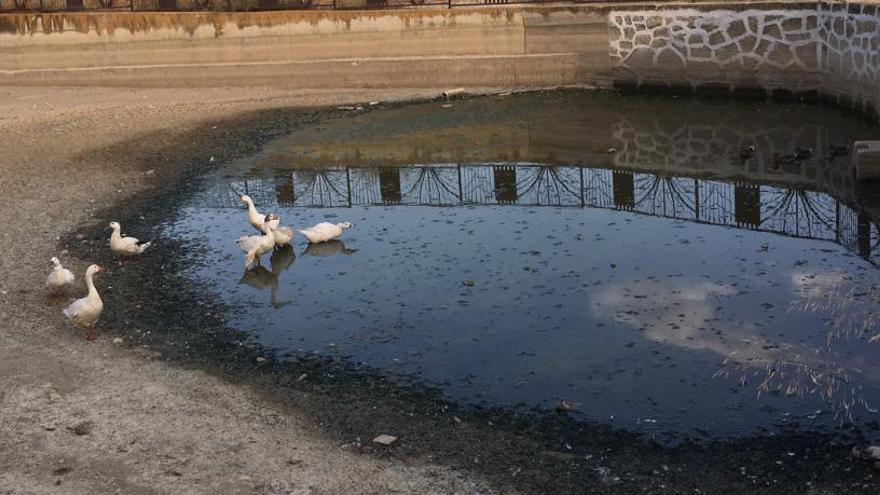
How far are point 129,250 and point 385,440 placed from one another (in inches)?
285

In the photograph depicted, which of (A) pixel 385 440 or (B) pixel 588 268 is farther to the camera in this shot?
(B) pixel 588 268

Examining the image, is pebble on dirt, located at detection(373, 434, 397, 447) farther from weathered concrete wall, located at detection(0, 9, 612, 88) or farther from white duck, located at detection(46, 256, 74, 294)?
weathered concrete wall, located at detection(0, 9, 612, 88)

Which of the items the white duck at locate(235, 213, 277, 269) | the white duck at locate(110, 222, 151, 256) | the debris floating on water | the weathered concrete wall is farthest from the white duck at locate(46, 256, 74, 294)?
the weathered concrete wall

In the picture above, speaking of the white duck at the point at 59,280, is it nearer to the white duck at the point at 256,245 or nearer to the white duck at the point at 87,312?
the white duck at the point at 87,312

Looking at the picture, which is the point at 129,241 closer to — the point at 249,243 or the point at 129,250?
the point at 129,250

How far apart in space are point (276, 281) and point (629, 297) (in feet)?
16.1

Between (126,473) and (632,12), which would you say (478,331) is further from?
(632,12)

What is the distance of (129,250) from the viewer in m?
16.1

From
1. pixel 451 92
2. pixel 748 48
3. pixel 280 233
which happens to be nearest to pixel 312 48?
pixel 451 92

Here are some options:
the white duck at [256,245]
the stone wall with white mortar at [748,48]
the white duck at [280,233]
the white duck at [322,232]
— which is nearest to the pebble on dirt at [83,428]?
the white duck at [256,245]

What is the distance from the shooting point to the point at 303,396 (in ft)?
37.6

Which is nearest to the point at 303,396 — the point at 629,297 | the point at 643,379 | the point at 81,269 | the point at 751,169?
the point at 643,379

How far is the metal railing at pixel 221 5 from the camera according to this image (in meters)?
31.5

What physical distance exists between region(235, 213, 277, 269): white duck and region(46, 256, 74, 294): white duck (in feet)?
8.07
